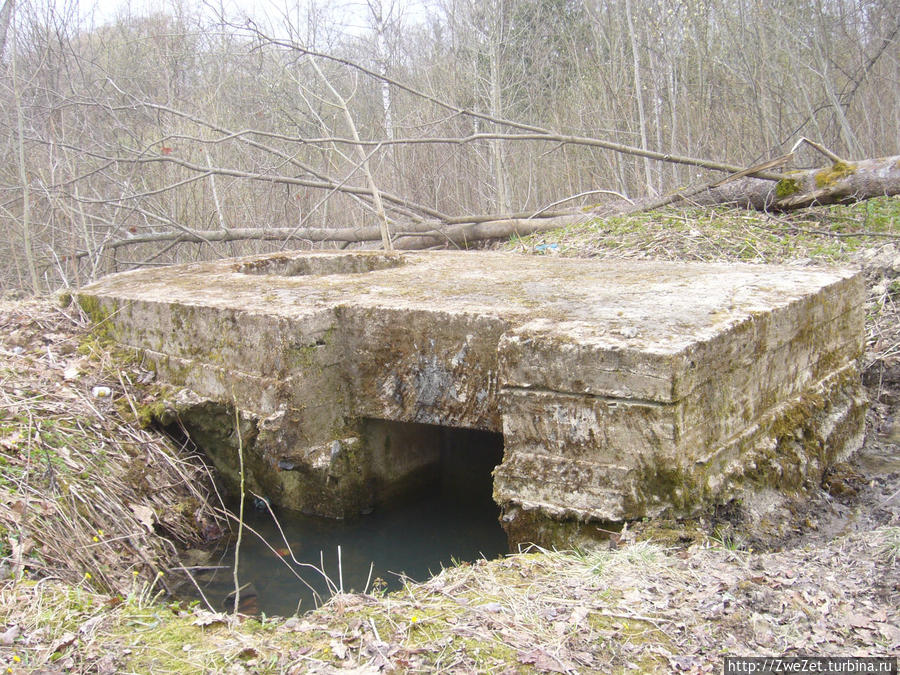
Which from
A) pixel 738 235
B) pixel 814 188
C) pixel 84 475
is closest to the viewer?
pixel 84 475

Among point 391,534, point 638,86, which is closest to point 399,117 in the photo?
point 638,86

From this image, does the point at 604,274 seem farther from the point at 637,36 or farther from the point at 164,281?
the point at 637,36

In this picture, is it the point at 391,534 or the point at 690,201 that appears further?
the point at 690,201

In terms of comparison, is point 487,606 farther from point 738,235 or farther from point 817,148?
point 817,148

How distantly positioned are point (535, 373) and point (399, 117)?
8.08 metres

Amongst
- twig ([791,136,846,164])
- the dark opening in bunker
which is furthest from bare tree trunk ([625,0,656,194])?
the dark opening in bunker

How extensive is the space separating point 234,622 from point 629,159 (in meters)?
8.74

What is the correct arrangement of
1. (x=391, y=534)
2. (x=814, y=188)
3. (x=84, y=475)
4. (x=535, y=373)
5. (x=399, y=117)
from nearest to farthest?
(x=535, y=373)
(x=84, y=475)
(x=391, y=534)
(x=814, y=188)
(x=399, y=117)

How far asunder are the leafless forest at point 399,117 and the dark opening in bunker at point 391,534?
3342 mm

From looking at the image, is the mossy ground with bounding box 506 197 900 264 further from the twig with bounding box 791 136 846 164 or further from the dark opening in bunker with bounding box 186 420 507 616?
the dark opening in bunker with bounding box 186 420 507 616

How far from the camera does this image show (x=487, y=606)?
2.17m

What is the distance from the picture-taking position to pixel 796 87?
8.74 m

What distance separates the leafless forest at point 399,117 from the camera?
7.26m

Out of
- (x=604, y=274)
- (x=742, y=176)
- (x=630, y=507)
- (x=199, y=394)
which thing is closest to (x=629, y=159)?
(x=742, y=176)
